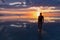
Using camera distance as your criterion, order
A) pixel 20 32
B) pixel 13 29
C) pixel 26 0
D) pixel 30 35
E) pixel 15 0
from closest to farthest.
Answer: pixel 30 35 → pixel 20 32 → pixel 13 29 → pixel 26 0 → pixel 15 0

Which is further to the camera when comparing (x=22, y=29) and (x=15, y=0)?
(x=15, y=0)

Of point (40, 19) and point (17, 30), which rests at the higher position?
point (40, 19)

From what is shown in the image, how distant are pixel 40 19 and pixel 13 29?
11.8ft

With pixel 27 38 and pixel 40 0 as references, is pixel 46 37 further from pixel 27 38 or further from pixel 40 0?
pixel 40 0

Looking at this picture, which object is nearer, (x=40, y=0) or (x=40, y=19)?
(x=40, y=19)

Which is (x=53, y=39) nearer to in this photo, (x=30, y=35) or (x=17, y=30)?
(x=30, y=35)

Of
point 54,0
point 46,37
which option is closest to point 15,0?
point 54,0

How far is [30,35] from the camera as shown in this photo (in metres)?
13.7

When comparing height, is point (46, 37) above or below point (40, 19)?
below

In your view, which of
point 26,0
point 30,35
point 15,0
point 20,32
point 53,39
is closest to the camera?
point 53,39

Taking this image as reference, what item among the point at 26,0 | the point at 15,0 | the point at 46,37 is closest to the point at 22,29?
the point at 46,37

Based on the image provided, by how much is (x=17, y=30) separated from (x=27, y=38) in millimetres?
2771

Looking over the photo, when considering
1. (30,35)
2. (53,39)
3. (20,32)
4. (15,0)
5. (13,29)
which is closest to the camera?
(53,39)

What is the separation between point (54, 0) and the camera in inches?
1743
